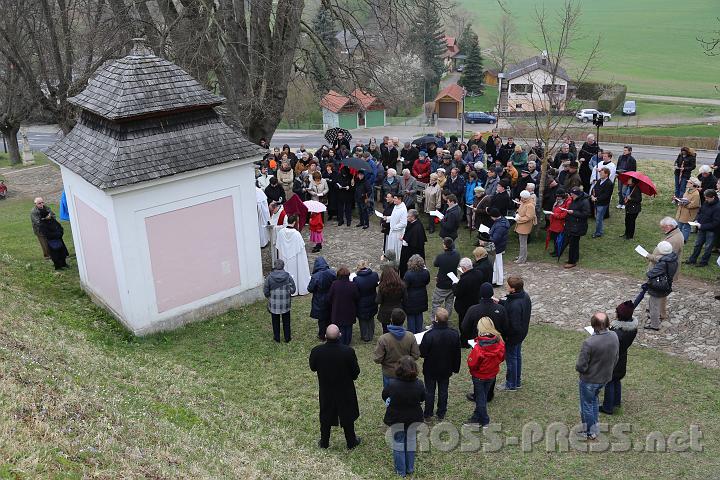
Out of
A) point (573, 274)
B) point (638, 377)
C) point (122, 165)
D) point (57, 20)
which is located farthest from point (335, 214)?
point (57, 20)

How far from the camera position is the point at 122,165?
10.4m

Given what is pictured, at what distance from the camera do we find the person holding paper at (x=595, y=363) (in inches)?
298

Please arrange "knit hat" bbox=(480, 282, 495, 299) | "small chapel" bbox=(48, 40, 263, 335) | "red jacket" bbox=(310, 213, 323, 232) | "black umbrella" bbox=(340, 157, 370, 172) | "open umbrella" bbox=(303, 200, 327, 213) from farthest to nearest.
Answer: "black umbrella" bbox=(340, 157, 370, 172)
"red jacket" bbox=(310, 213, 323, 232)
"open umbrella" bbox=(303, 200, 327, 213)
"small chapel" bbox=(48, 40, 263, 335)
"knit hat" bbox=(480, 282, 495, 299)

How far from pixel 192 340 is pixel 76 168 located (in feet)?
12.2

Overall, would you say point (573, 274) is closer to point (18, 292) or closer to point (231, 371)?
point (231, 371)

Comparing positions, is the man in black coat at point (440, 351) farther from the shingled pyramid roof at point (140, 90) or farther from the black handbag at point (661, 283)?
the shingled pyramid roof at point (140, 90)

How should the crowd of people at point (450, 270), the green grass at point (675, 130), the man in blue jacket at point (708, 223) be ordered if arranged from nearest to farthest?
the crowd of people at point (450, 270) < the man in blue jacket at point (708, 223) < the green grass at point (675, 130)

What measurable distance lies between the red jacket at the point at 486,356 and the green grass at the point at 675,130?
1875 inches

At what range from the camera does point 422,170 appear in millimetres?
17281

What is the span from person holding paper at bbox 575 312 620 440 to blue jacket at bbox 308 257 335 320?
4370mm

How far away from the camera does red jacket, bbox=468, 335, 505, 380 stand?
786 cm

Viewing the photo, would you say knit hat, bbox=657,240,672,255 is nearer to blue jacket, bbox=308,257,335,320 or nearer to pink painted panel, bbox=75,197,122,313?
blue jacket, bbox=308,257,335,320

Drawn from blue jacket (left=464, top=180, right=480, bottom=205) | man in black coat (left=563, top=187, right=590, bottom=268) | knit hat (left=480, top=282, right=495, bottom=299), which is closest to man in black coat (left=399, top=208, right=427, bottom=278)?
blue jacket (left=464, top=180, right=480, bottom=205)

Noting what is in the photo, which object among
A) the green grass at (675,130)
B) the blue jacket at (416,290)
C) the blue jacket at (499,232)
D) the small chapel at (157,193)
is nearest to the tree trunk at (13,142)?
the small chapel at (157,193)
